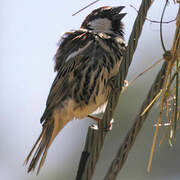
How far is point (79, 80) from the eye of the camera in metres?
3.69

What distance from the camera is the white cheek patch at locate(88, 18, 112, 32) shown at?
4.18 meters

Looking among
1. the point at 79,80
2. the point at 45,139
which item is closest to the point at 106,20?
the point at 79,80

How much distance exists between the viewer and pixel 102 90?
3.67 metres

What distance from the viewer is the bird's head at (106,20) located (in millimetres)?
4195

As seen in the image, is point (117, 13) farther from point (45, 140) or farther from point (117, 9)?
point (45, 140)

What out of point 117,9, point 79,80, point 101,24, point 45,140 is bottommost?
point 45,140

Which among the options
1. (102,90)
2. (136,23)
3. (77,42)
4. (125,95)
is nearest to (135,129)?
(136,23)

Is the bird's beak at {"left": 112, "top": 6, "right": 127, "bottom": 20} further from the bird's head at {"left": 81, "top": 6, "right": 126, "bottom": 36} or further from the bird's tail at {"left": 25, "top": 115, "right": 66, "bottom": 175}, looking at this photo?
the bird's tail at {"left": 25, "top": 115, "right": 66, "bottom": 175}

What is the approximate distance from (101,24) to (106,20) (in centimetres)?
9

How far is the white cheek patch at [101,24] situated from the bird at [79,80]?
0.29 ft

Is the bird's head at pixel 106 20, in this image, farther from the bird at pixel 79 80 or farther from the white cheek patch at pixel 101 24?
the bird at pixel 79 80

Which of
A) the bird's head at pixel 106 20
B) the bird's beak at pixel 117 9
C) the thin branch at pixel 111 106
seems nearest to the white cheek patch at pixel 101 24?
the bird's head at pixel 106 20

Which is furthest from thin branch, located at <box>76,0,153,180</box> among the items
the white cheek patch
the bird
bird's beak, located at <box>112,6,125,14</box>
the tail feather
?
bird's beak, located at <box>112,6,125,14</box>

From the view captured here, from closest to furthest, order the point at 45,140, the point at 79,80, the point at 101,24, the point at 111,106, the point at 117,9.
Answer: the point at 111,106 < the point at 79,80 < the point at 45,140 < the point at 101,24 < the point at 117,9
